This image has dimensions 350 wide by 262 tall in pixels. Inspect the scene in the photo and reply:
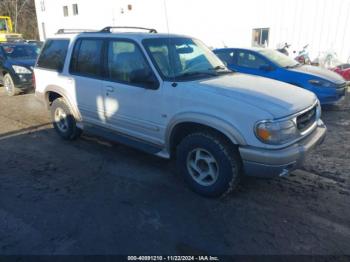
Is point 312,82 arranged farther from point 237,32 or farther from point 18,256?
point 237,32

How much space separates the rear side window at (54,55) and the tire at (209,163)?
2776 mm

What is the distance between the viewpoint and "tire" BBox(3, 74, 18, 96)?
9.51 metres

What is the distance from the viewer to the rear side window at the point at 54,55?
16.9ft

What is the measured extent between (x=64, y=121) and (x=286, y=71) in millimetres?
5207

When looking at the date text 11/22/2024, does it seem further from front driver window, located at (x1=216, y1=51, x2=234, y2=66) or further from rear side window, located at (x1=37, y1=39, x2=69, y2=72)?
front driver window, located at (x1=216, y1=51, x2=234, y2=66)

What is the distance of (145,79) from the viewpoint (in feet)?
12.5

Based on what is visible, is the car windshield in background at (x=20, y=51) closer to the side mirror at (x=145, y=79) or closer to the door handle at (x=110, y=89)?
the door handle at (x=110, y=89)

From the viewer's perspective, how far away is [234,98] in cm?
322

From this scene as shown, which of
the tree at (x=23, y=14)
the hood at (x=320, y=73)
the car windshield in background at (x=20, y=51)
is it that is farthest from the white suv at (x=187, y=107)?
the tree at (x=23, y=14)

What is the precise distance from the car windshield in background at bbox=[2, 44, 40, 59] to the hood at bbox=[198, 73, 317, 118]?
8.62 meters

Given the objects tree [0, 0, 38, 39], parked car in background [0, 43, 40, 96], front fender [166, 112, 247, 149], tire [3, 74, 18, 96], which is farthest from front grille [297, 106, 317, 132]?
tree [0, 0, 38, 39]

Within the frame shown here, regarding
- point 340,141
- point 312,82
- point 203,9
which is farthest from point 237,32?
point 340,141

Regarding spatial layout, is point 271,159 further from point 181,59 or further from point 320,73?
point 320,73

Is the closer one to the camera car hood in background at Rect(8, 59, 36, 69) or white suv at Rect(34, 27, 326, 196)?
white suv at Rect(34, 27, 326, 196)
